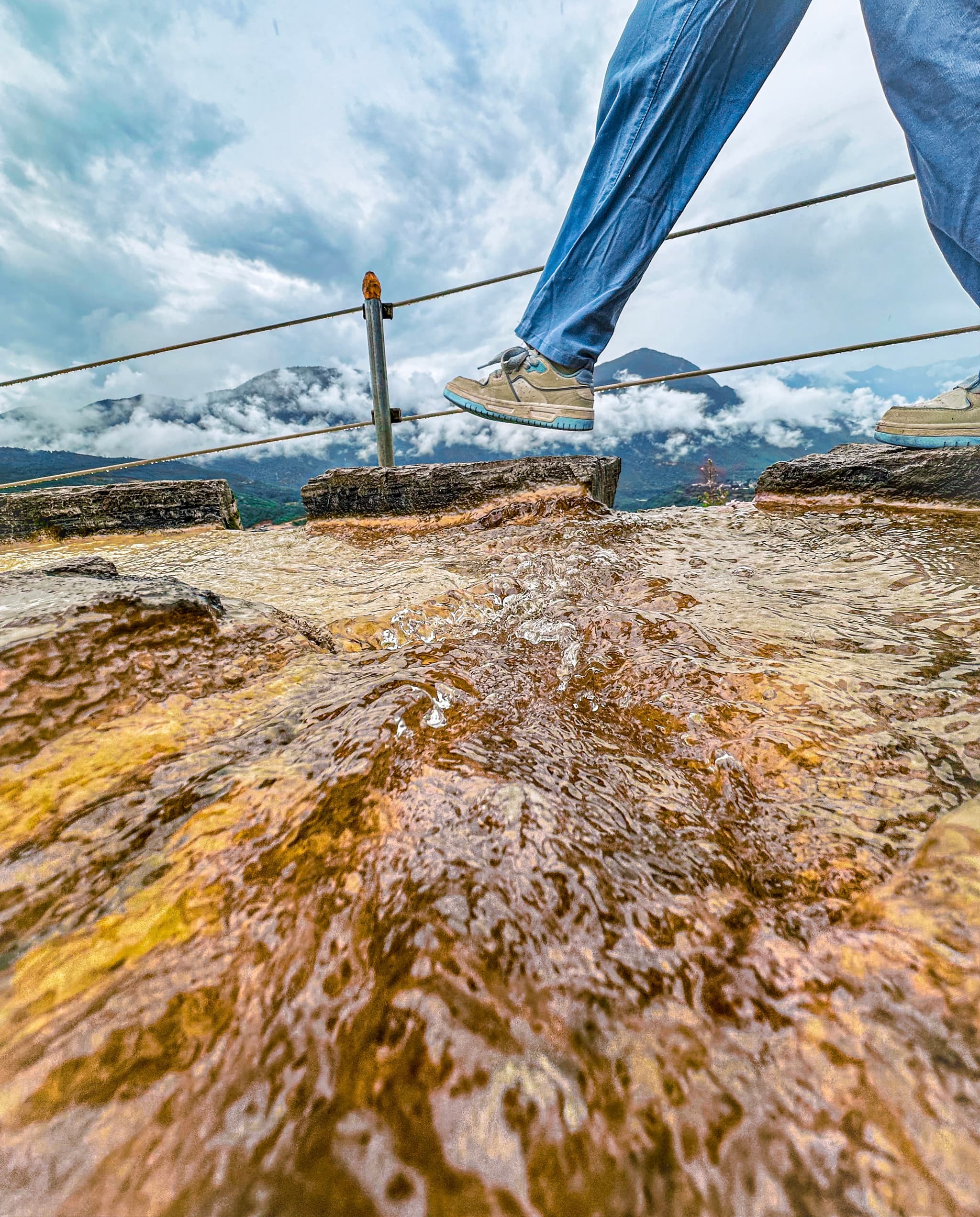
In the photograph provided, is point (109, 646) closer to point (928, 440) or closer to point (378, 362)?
point (928, 440)

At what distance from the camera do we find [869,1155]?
0.33 meters

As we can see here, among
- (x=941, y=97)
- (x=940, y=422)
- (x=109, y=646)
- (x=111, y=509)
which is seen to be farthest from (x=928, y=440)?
(x=111, y=509)

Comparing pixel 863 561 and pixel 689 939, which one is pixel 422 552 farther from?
pixel 689 939

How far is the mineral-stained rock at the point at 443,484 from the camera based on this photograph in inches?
107

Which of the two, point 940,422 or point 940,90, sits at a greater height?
point 940,90

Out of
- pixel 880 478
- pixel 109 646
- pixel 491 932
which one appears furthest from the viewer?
pixel 880 478

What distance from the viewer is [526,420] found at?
6.73 feet

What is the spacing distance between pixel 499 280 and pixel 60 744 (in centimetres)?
368

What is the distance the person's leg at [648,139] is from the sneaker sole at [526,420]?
0.21 meters

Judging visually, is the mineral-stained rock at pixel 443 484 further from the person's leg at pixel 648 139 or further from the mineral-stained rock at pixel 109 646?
the mineral-stained rock at pixel 109 646

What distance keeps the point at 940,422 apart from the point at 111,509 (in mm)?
4200

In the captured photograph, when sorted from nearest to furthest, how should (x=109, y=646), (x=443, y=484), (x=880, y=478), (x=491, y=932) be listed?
(x=491, y=932)
(x=109, y=646)
(x=880, y=478)
(x=443, y=484)

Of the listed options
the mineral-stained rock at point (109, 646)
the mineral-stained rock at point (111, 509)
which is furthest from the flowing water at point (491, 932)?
the mineral-stained rock at point (111, 509)

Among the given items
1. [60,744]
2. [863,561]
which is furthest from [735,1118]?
[863,561]
